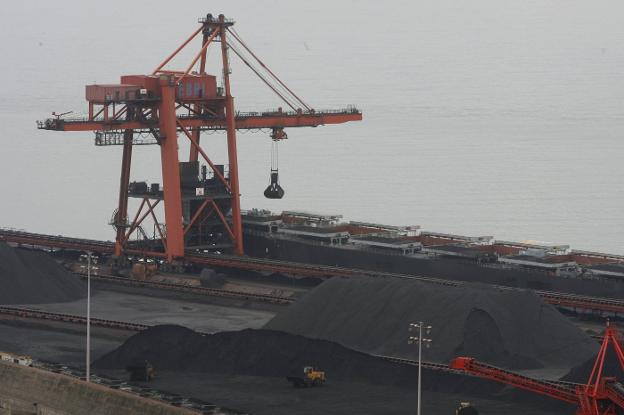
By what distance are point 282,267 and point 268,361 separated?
28.7 metres

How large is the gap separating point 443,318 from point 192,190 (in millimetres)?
34362

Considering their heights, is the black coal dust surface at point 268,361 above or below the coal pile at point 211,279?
below

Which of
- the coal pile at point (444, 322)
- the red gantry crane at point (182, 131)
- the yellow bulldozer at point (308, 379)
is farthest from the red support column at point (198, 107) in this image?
the yellow bulldozer at point (308, 379)

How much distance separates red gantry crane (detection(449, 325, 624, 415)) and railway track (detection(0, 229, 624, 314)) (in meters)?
19.8

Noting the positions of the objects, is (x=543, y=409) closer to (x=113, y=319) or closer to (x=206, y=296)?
(x=113, y=319)

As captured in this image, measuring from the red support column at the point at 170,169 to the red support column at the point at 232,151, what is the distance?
148 inches

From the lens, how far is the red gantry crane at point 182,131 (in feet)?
289

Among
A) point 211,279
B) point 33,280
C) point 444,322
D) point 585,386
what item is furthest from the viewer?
point 211,279

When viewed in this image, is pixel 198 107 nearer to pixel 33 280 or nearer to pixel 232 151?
pixel 232 151

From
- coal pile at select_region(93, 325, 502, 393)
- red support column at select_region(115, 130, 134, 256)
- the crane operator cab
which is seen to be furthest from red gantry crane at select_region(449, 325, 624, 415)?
red support column at select_region(115, 130, 134, 256)

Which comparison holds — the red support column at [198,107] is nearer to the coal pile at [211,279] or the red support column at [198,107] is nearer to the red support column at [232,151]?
the red support column at [232,151]

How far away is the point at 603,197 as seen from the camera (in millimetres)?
139125

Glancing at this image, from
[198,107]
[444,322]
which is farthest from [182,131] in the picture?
[444,322]

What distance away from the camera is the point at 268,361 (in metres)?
57.8
